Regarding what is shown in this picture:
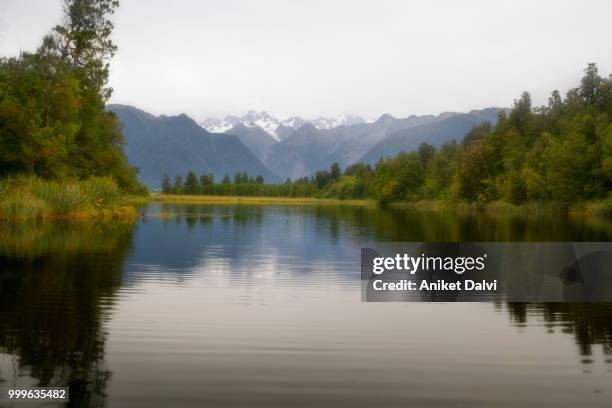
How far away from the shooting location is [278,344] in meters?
12.5

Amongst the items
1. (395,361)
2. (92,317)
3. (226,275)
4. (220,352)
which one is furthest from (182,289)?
(395,361)

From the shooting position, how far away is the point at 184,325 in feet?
46.3

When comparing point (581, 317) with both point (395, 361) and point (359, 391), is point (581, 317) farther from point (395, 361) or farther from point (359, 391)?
point (359, 391)

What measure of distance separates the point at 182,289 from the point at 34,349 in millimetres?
8175

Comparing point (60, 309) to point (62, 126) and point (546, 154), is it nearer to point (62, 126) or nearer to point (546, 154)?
point (62, 126)

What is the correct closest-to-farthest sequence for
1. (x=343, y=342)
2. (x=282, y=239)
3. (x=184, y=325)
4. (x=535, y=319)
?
(x=343, y=342) → (x=184, y=325) → (x=535, y=319) → (x=282, y=239)

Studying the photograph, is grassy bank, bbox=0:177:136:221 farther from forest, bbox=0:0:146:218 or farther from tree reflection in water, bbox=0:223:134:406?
tree reflection in water, bbox=0:223:134:406

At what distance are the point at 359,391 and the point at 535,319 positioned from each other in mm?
7446

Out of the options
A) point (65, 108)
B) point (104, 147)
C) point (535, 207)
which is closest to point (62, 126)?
point (65, 108)

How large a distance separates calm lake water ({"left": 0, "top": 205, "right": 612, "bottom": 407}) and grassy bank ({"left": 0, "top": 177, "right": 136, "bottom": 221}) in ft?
83.4

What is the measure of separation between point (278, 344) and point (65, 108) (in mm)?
49532

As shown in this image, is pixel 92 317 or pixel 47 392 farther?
pixel 92 317

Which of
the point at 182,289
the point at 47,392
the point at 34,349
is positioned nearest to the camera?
the point at 47,392

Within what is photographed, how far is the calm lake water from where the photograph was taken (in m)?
9.48
